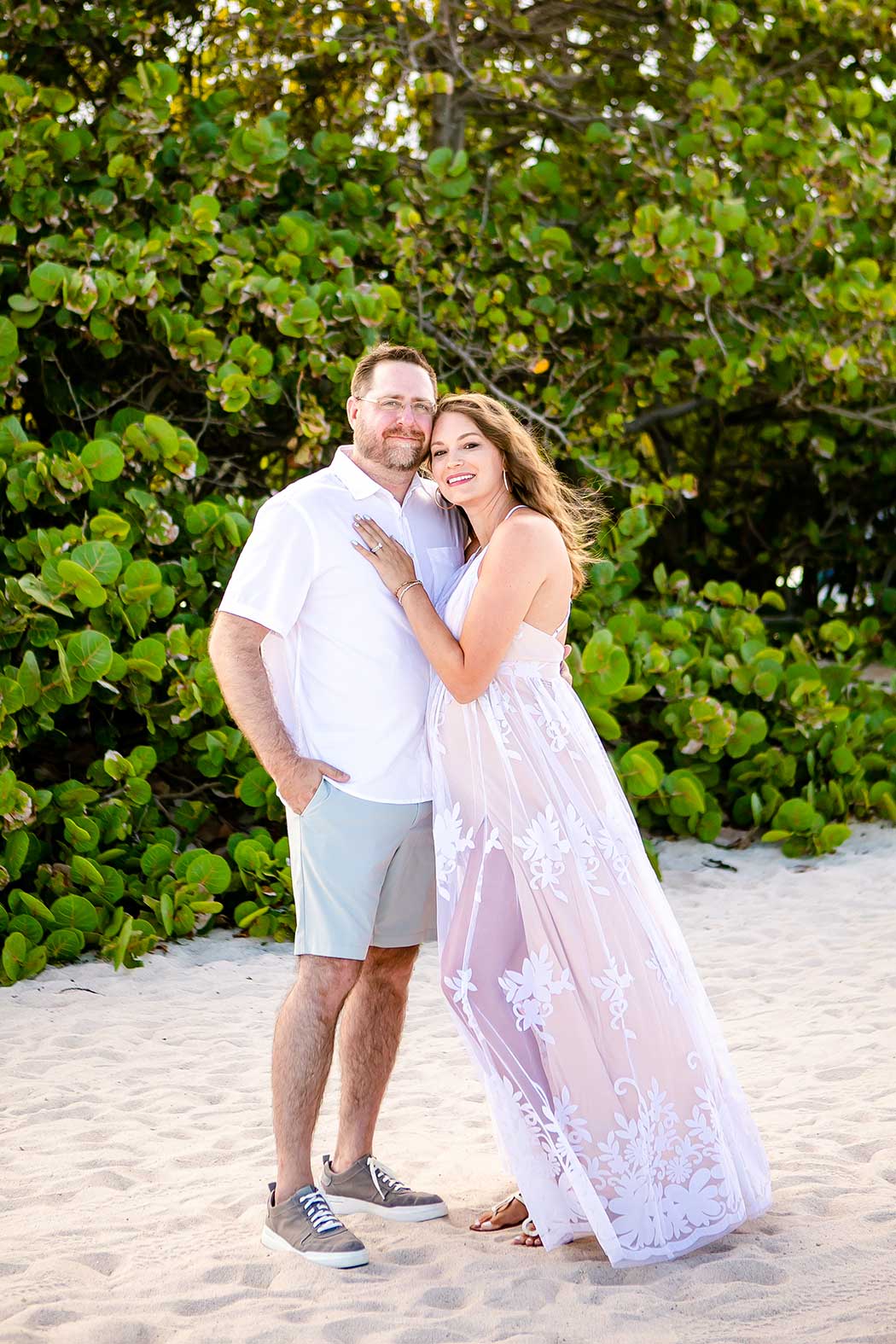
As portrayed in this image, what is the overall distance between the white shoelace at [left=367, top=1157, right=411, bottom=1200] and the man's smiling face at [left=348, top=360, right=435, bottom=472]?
1.55m

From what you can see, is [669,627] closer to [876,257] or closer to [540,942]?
[876,257]

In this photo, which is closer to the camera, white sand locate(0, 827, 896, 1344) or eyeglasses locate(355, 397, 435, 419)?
white sand locate(0, 827, 896, 1344)

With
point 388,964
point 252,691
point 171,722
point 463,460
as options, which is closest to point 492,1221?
point 388,964

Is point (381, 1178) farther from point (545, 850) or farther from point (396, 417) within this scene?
point (396, 417)

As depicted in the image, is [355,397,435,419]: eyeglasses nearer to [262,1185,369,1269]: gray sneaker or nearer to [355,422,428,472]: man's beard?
[355,422,428,472]: man's beard

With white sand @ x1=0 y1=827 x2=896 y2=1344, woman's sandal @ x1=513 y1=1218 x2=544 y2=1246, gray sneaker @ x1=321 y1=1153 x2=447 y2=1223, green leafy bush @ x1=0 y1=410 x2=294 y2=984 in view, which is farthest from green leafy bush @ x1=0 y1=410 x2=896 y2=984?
woman's sandal @ x1=513 y1=1218 x2=544 y2=1246

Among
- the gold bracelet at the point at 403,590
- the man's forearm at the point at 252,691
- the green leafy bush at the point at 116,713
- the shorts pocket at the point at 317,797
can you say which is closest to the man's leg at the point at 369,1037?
the shorts pocket at the point at 317,797

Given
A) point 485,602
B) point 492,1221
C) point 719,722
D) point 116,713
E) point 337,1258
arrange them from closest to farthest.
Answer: point 337,1258, point 485,602, point 492,1221, point 116,713, point 719,722

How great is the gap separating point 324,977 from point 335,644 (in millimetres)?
687

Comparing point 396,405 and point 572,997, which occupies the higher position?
point 396,405

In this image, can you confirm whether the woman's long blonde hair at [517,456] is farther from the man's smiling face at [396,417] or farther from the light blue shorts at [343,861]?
the light blue shorts at [343,861]

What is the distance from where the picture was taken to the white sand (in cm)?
242

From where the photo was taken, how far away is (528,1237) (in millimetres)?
2730

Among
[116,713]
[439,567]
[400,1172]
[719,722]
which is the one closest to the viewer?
[439,567]
